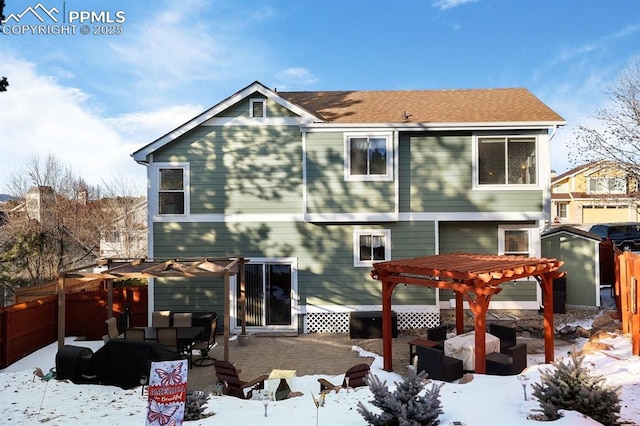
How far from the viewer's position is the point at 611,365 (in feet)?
22.4

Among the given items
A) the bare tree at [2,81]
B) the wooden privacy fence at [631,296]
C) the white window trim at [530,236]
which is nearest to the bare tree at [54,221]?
the bare tree at [2,81]

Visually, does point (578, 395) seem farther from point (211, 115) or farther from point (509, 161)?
point (211, 115)

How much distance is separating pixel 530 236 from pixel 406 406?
410 inches

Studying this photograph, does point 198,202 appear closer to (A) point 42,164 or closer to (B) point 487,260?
(B) point 487,260

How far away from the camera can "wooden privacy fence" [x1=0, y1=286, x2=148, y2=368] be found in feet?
32.9

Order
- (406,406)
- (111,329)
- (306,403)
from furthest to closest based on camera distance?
(111,329), (306,403), (406,406)

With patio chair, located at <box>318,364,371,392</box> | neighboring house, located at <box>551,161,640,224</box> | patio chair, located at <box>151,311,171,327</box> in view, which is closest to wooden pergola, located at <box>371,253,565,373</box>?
patio chair, located at <box>318,364,371,392</box>

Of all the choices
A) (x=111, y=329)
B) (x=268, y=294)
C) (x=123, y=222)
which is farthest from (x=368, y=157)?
(x=123, y=222)

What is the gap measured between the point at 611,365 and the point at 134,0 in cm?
1691

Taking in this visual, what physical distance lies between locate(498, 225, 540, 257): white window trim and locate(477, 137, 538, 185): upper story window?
62.4 inches

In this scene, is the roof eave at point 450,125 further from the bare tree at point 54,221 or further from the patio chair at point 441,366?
the bare tree at point 54,221

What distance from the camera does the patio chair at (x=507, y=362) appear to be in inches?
301

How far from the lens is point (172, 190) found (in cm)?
1286

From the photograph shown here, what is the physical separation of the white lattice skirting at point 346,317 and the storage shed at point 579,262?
A: 5.24 m
